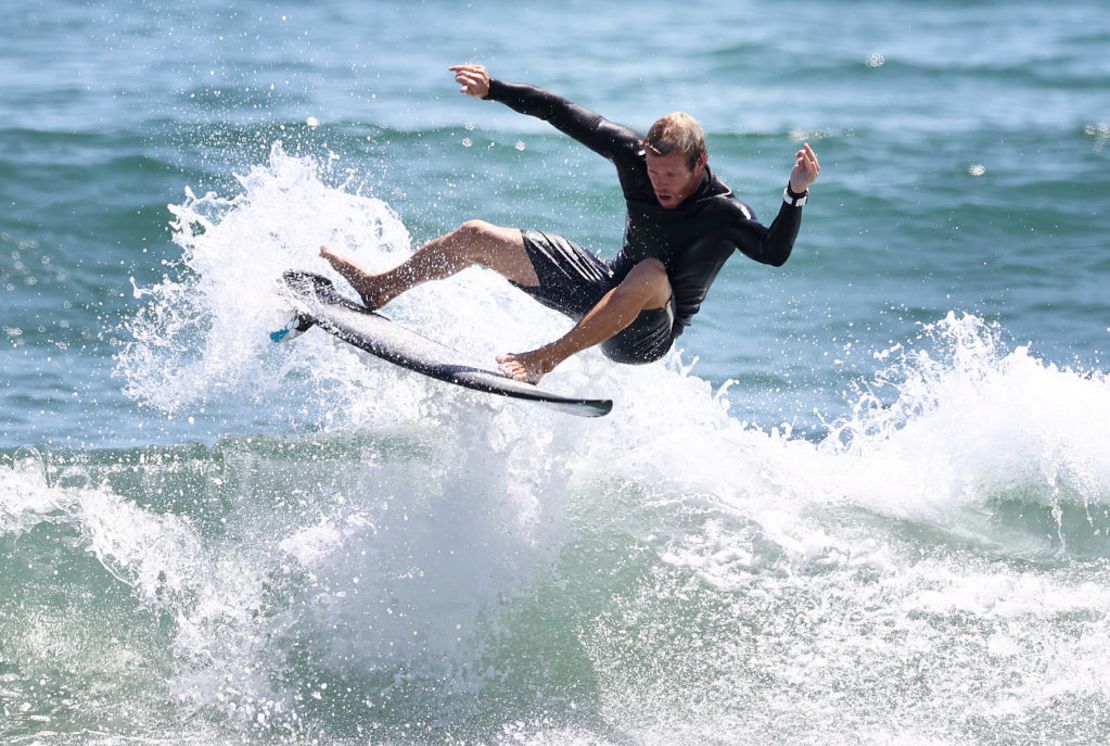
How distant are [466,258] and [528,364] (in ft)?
2.58

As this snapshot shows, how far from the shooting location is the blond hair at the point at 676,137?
220 inches

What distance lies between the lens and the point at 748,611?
6.54 metres

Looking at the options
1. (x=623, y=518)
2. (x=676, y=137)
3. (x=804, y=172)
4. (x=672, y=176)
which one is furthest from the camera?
(x=623, y=518)

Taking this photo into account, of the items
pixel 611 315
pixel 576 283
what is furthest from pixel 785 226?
pixel 576 283

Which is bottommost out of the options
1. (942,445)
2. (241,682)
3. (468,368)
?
(241,682)

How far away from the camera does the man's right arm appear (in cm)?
602

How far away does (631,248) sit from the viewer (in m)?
6.14

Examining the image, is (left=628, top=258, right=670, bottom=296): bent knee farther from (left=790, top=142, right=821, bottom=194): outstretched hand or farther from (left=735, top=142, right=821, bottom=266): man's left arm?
(left=790, top=142, right=821, bottom=194): outstretched hand

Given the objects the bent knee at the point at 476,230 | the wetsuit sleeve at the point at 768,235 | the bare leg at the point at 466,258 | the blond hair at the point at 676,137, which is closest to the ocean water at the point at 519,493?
the bare leg at the point at 466,258

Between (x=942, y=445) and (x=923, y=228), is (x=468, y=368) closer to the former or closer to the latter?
(x=942, y=445)

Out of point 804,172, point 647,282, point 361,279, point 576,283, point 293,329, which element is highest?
point 804,172

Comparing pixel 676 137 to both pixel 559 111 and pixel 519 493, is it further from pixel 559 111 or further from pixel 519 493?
pixel 519 493

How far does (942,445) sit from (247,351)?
4110 millimetres

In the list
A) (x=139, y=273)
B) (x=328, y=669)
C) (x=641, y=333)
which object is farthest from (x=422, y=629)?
(x=139, y=273)
